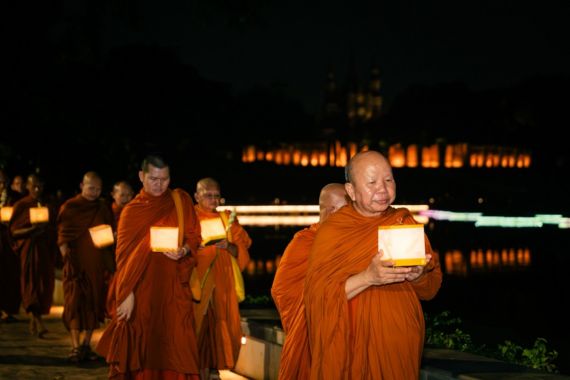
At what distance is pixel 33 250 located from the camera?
462 inches

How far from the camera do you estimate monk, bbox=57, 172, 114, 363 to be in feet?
31.0

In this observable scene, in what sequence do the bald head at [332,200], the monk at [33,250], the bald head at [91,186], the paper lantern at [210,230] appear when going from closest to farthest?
the bald head at [332,200] → the paper lantern at [210,230] → the bald head at [91,186] → the monk at [33,250]

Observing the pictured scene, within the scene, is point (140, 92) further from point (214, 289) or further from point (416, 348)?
point (416, 348)

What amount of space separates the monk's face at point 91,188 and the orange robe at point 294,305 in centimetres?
481

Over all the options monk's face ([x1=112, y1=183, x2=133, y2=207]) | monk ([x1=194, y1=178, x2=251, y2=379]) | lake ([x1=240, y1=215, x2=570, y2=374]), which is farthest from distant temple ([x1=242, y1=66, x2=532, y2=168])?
monk ([x1=194, y1=178, x2=251, y2=379])

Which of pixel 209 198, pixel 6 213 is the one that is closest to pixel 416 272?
pixel 209 198

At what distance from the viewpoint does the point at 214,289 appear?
8062 mm

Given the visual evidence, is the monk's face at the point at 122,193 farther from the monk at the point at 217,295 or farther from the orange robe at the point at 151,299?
the orange robe at the point at 151,299

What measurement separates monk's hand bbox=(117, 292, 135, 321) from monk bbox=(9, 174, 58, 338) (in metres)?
4.46

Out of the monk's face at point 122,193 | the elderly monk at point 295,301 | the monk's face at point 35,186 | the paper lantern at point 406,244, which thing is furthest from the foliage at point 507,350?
the monk's face at point 35,186

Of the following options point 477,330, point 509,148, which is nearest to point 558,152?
point 509,148

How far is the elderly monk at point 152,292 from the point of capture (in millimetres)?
7047

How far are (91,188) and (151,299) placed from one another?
111 inches

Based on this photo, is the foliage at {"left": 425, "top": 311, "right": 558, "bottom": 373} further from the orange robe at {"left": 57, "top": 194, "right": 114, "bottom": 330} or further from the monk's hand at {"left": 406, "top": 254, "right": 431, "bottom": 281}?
the orange robe at {"left": 57, "top": 194, "right": 114, "bottom": 330}
